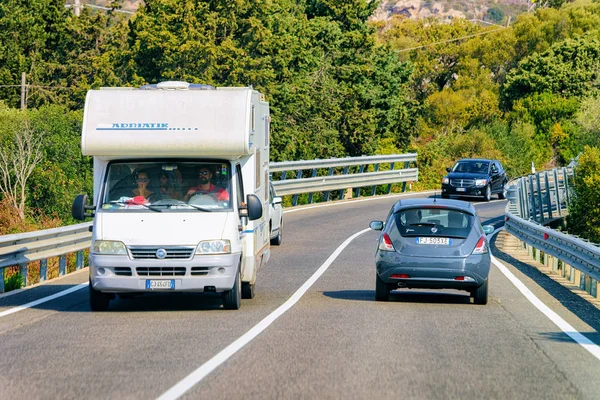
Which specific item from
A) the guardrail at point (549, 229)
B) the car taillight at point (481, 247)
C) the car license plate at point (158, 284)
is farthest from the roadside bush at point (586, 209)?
the car license plate at point (158, 284)

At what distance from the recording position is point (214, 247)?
541 inches

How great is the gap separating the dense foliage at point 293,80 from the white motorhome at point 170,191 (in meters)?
22.5

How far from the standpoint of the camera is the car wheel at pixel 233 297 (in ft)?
46.0

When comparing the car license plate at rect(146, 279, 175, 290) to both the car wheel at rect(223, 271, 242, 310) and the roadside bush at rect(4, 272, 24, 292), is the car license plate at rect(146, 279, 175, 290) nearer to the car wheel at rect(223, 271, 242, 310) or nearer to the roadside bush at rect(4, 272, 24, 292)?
the car wheel at rect(223, 271, 242, 310)

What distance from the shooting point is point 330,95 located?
183ft

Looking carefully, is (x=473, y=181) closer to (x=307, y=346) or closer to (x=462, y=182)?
(x=462, y=182)

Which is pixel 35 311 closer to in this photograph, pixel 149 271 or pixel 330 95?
pixel 149 271

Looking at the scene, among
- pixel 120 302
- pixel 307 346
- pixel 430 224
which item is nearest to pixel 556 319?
pixel 430 224

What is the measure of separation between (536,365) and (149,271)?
5167mm

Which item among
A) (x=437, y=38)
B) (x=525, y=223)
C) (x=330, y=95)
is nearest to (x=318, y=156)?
(x=330, y=95)

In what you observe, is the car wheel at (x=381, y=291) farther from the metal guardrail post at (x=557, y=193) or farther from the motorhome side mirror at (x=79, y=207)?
the metal guardrail post at (x=557, y=193)

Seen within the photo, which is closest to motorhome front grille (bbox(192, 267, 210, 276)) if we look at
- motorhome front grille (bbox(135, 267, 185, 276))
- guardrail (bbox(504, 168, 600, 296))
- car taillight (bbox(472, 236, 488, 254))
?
motorhome front grille (bbox(135, 267, 185, 276))

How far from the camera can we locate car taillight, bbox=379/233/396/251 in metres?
15.2

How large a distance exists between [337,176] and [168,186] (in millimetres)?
23210
